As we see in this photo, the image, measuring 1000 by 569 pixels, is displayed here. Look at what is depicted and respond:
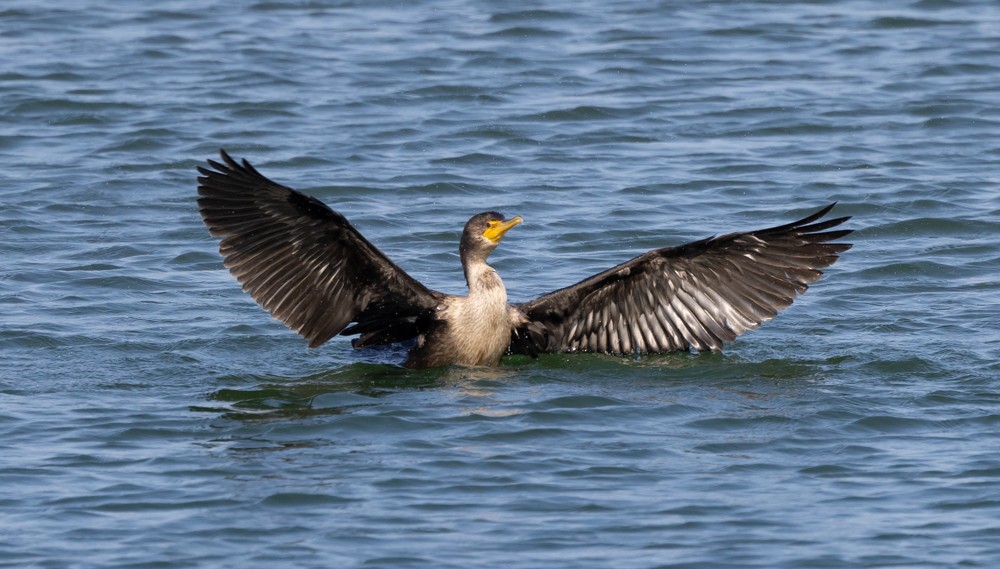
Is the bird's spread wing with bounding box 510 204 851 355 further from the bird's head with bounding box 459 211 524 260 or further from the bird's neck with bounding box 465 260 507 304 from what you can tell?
the bird's head with bounding box 459 211 524 260

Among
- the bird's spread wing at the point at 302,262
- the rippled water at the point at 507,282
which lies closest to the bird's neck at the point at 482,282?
the bird's spread wing at the point at 302,262

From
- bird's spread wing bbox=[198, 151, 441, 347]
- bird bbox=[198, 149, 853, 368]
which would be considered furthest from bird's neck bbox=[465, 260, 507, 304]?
bird's spread wing bbox=[198, 151, 441, 347]

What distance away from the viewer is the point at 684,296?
966 cm

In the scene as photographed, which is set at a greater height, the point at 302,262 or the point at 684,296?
the point at 302,262

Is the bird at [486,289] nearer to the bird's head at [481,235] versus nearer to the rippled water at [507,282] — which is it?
the bird's head at [481,235]

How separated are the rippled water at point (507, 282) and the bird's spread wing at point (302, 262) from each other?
378 mm

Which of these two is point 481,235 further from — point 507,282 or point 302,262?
point 507,282

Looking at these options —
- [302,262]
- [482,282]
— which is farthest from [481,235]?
[302,262]

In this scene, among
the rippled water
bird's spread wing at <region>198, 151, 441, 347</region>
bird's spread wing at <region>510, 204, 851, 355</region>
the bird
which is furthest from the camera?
bird's spread wing at <region>510, 204, 851, 355</region>

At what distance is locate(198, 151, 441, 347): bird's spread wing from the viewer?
8992 mm

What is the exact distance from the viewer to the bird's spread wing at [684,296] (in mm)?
9391

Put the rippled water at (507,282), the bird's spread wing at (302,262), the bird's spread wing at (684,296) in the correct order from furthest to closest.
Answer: the bird's spread wing at (684,296)
the bird's spread wing at (302,262)
the rippled water at (507,282)

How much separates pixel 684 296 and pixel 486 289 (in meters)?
1.11

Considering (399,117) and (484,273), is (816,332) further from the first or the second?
(399,117)
